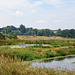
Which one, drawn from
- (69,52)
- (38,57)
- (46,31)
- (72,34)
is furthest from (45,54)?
(46,31)

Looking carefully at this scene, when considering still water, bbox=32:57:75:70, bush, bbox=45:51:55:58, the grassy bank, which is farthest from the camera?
bush, bbox=45:51:55:58

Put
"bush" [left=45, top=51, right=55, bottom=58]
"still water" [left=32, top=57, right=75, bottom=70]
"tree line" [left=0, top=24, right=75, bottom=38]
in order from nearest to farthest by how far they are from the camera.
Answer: "still water" [left=32, top=57, right=75, bottom=70]
"bush" [left=45, top=51, right=55, bottom=58]
"tree line" [left=0, top=24, right=75, bottom=38]

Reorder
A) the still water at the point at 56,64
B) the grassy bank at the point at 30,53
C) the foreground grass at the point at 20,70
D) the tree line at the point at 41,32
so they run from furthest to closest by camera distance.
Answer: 1. the tree line at the point at 41,32
2. the grassy bank at the point at 30,53
3. the still water at the point at 56,64
4. the foreground grass at the point at 20,70

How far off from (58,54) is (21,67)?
2103cm

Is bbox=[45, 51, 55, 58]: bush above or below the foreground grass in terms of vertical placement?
below

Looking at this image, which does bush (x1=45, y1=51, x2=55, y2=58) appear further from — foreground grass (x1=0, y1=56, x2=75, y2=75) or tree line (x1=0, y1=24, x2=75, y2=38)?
tree line (x1=0, y1=24, x2=75, y2=38)

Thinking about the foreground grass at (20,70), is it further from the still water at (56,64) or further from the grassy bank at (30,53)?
the grassy bank at (30,53)

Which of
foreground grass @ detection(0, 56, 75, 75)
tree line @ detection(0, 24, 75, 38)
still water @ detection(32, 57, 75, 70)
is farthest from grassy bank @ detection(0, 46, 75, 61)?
tree line @ detection(0, 24, 75, 38)

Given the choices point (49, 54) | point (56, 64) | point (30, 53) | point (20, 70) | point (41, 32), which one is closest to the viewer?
point (20, 70)

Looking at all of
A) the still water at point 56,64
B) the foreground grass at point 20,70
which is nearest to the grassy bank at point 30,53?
the still water at point 56,64

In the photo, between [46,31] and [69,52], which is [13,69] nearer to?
[69,52]

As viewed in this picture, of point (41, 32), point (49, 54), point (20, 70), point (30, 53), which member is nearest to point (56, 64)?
point (30, 53)

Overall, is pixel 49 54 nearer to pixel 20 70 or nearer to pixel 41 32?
pixel 20 70

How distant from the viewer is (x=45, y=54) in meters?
28.6
